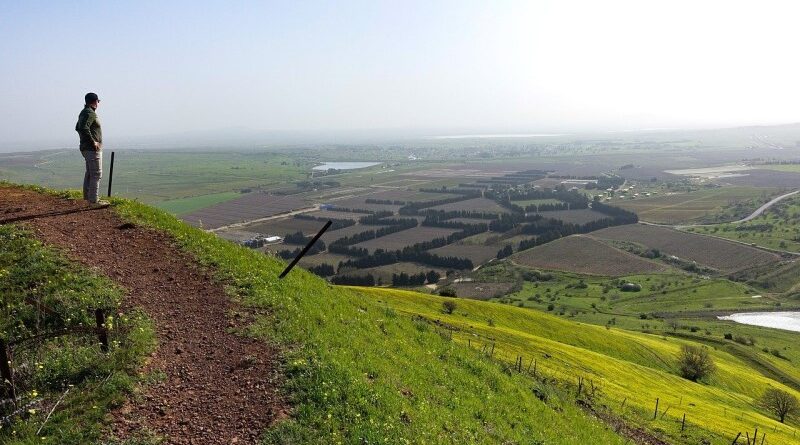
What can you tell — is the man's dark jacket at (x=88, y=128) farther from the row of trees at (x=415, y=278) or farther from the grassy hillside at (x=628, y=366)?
the row of trees at (x=415, y=278)

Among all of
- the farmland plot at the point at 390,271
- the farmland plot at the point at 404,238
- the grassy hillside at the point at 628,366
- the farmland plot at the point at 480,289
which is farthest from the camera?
the farmland plot at the point at 404,238

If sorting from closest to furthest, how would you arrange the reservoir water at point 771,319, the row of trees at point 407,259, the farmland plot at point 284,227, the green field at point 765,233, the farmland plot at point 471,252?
1. the reservoir water at point 771,319
2. the row of trees at point 407,259
3. the farmland plot at point 471,252
4. the green field at point 765,233
5. the farmland plot at point 284,227

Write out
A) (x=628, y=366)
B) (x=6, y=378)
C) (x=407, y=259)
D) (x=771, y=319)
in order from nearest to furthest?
(x=6, y=378) → (x=628, y=366) → (x=771, y=319) → (x=407, y=259)

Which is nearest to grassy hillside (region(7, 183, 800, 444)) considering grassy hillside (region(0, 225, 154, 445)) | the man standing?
grassy hillside (region(0, 225, 154, 445))

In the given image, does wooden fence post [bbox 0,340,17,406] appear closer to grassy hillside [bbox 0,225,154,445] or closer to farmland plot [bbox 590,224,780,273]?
grassy hillside [bbox 0,225,154,445]

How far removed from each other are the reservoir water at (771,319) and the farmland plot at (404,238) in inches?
3703

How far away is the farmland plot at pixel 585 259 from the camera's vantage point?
156 meters

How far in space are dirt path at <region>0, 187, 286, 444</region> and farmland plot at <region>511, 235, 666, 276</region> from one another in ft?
483

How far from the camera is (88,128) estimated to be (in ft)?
76.9

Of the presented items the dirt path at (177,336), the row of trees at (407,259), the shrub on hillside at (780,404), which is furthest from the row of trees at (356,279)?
the dirt path at (177,336)

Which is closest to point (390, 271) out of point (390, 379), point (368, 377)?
point (390, 379)

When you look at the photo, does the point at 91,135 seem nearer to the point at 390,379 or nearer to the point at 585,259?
the point at 390,379

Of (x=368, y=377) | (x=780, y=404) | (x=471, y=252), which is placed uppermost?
(x=368, y=377)

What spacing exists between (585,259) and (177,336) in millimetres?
163928
